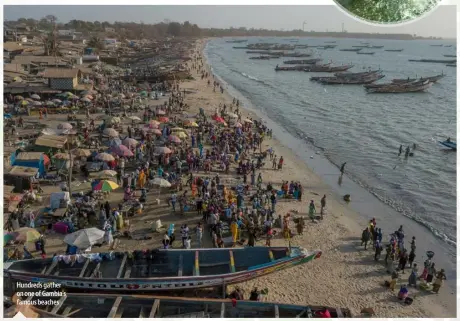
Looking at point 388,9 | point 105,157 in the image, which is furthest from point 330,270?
point 105,157

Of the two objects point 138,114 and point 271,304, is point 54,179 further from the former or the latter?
point 138,114

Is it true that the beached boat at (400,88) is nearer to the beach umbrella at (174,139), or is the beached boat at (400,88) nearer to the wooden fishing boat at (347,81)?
the wooden fishing boat at (347,81)

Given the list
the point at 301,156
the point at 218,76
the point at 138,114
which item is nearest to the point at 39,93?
the point at 138,114

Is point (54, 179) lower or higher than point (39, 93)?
lower

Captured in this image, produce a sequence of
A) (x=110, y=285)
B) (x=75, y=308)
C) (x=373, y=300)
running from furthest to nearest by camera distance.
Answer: (x=373, y=300), (x=110, y=285), (x=75, y=308)

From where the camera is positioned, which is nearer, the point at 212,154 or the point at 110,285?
the point at 110,285

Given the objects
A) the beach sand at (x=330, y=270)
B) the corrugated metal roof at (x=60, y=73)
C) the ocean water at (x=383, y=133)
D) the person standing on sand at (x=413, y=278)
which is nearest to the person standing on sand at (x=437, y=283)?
the beach sand at (x=330, y=270)
